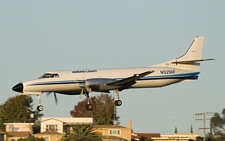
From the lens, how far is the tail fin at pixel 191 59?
57.8 metres

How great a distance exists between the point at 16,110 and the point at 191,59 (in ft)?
258

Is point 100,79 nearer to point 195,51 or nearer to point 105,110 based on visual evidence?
point 195,51

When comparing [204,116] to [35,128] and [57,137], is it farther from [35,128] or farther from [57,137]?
[35,128]

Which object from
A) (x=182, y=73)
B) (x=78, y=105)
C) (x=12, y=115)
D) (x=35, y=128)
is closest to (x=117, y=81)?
(x=182, y=73)

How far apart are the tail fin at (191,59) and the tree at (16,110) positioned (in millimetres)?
→ 73458

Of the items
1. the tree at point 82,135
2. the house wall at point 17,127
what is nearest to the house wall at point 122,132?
the tree at point 82,135

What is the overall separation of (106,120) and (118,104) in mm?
64157

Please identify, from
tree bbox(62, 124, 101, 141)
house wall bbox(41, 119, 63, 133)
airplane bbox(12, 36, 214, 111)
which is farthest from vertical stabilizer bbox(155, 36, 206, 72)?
house wall bbox(41, 119, 63, 133)

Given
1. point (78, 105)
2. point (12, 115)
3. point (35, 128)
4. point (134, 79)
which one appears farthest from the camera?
point (78, 105)

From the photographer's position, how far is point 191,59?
192 ft

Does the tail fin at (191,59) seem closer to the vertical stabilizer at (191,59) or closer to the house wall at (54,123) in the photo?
the vertical stabilizer at (191,59)

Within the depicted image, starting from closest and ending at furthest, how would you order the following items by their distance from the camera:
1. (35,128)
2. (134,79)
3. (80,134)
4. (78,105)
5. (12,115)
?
1. (134,79)
2. (80,134)
3. (35,128)
4. (12,115)
5. (78,105)

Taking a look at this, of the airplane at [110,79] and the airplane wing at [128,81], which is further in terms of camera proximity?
the airplane at [110,79]

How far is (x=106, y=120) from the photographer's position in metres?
118
